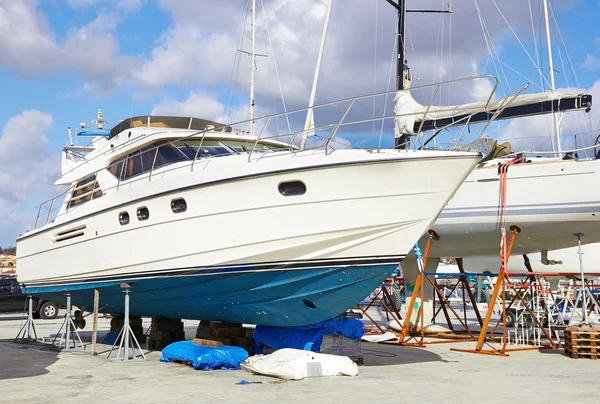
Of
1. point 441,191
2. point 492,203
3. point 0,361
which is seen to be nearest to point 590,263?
point 492,203

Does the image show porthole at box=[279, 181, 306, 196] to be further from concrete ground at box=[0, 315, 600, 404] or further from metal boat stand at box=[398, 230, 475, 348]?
metal boat stand at box=[398, 230, 475, 348]

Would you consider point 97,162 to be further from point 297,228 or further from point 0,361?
point 297,228

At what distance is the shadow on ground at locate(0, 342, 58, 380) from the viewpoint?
9.16 meters

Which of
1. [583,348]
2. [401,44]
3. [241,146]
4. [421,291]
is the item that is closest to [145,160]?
[241,146]

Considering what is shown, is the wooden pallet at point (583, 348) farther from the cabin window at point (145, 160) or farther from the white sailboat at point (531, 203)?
the cabin window at point (145, 160)

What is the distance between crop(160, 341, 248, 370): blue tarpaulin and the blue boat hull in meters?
0.56

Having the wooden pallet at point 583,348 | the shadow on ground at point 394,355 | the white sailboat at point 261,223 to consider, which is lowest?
the shadow on ground at point 394,355

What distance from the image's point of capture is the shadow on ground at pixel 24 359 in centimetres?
916

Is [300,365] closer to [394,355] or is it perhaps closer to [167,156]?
[394,355]

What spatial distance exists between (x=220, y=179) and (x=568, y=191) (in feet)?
24.0

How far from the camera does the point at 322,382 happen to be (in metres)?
8.14

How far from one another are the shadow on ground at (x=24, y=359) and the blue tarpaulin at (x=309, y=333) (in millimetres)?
3413

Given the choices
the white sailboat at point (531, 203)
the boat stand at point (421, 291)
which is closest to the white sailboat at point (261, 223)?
the white sailboat at point (531, 203)

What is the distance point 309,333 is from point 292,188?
7.91 ft
